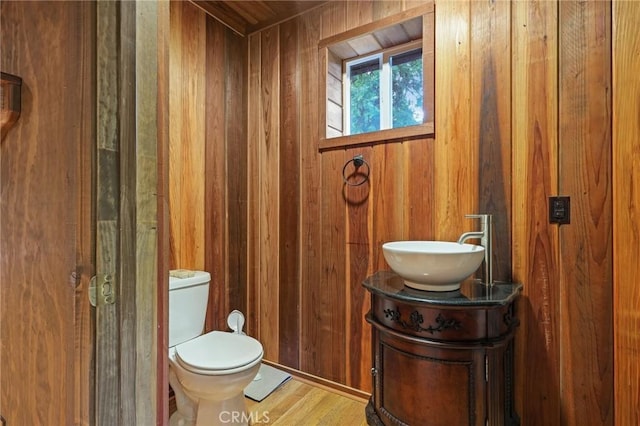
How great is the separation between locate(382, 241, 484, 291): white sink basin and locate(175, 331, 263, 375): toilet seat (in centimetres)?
80

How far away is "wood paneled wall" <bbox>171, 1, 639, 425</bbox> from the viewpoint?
1.39 meters

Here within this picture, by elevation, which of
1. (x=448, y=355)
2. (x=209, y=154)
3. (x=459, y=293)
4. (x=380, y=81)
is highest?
(x=380, y=81)

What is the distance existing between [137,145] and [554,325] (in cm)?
174

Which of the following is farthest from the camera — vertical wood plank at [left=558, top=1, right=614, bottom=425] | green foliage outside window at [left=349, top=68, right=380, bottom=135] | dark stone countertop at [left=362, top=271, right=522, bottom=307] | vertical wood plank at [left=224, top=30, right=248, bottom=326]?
vertical wood plank at [left=224, top=30, right=248, bottom=326]

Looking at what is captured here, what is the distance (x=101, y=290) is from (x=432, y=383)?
4.02 feet

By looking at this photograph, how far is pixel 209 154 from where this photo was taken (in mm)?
2186

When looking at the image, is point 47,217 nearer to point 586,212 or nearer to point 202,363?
point 202,363

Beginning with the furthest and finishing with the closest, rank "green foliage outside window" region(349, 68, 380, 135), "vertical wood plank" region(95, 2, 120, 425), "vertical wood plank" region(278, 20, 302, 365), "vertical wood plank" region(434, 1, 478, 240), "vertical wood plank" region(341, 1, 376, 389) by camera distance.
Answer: "vertical wood plank" region(278, 20, 302, 365) → "green foliage outside window" region(349, 68, 380, 135) → "vertical wood plank" region(341, 1, 376, 389) → "vertical wood plank" region(434, 1, 478, 240) → "vertical wood plank" region(95, 2, 120, 425)

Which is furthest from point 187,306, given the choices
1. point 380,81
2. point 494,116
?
point 494,116

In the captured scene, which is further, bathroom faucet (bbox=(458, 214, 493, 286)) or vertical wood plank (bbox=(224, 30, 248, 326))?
vertical wood plank (bbox=(224, 30, 248, 326))

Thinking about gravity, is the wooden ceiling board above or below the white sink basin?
above

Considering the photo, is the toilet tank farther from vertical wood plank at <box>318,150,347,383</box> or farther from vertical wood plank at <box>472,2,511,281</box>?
vertical wood plank at <box>472,2,511,281</box>

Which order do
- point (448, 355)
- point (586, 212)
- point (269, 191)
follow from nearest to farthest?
point (448, 355)
point (586, 212)
point (269, 191)
